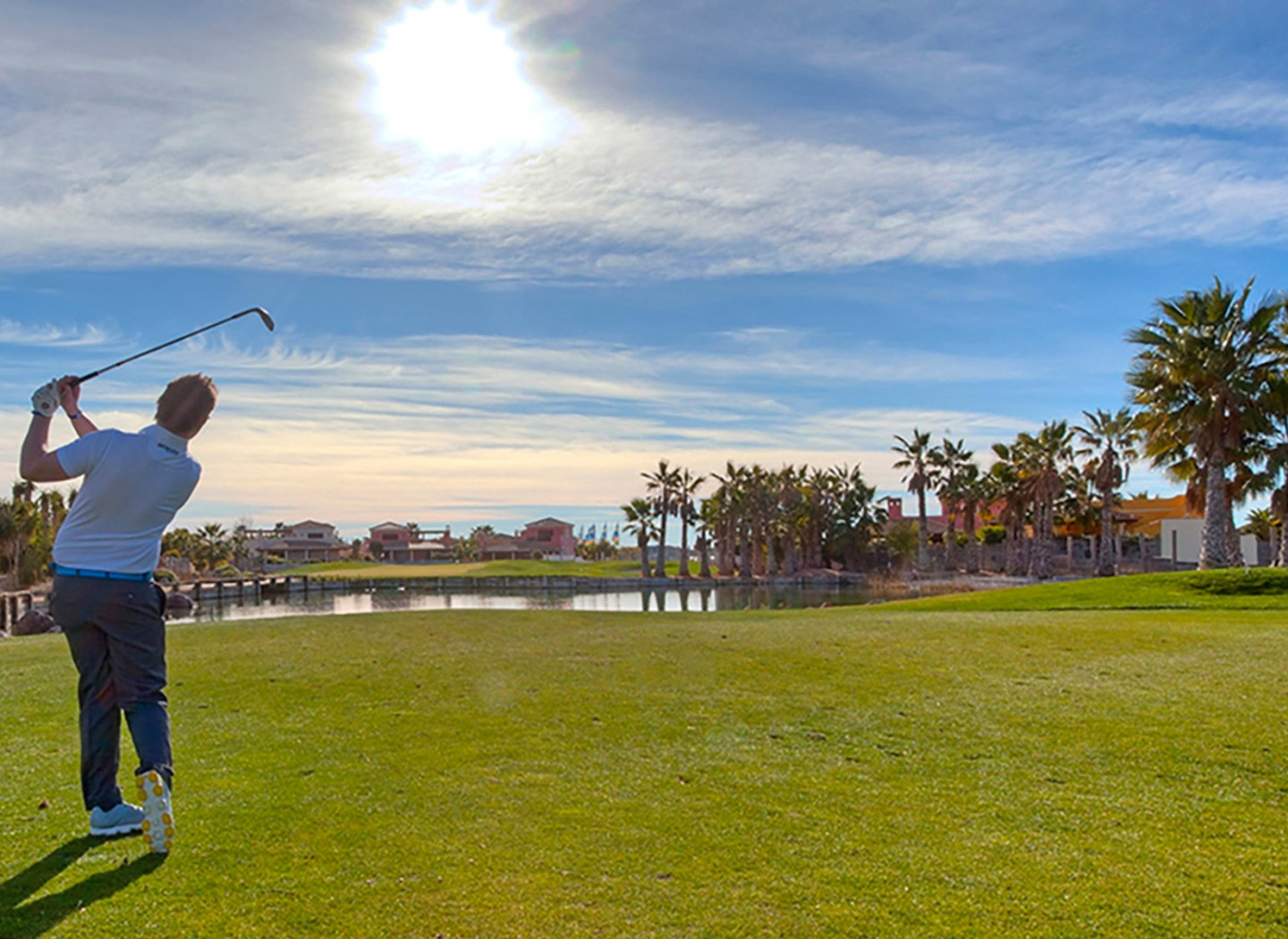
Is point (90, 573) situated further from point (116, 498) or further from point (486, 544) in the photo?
point (486, 544)

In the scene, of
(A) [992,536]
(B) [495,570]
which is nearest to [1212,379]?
(A) [992,536]

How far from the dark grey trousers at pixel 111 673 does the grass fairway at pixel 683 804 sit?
17.3 inches

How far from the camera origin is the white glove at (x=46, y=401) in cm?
518

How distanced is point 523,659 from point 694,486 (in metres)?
91.3

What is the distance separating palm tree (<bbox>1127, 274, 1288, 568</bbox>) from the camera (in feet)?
112

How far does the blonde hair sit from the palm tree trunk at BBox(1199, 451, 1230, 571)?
3819 centimetres

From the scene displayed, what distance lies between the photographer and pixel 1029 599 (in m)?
28.7

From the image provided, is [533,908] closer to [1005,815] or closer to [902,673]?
[1005,815]

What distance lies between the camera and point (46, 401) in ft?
17.1

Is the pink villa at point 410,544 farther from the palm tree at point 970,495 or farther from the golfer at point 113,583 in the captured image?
the golfer at point 113,583

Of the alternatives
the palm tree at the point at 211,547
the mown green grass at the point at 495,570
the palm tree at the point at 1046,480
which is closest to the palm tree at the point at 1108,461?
the palm tree at the point at 1046,480

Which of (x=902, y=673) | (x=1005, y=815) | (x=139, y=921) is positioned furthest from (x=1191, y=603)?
(x=139, y=921)

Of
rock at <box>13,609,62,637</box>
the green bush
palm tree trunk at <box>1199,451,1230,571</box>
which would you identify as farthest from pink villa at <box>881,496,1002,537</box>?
rock at <box>13,609,62,637</box>

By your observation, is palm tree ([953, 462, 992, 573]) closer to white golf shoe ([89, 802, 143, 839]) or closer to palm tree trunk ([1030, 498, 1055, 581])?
palm tree trunk ([1030, 498, 1055, 581])
